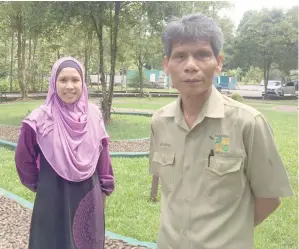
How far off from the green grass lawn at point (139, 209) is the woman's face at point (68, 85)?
5.54 feet

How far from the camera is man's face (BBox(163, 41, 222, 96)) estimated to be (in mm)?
1405

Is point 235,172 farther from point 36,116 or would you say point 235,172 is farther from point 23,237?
point 23,237

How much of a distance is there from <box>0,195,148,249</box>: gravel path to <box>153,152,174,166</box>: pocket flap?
7.15ft

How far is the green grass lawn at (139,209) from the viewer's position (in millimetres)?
3861

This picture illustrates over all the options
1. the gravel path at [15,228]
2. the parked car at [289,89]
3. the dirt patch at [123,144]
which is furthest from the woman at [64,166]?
the parked car at [289,89]

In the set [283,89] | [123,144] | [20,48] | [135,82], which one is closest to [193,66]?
[123,144]

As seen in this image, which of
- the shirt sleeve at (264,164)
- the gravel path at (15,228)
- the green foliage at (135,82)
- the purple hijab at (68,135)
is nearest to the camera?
the shirt sleeve at (264,164)

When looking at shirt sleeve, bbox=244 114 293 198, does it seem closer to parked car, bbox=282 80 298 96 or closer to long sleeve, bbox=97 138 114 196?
long sleeve, bbox=97 138 114 196

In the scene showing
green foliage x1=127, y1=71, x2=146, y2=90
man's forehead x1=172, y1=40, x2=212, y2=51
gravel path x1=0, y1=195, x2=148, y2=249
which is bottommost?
gravel path x1=0, y1=195, x2=148, y2=249

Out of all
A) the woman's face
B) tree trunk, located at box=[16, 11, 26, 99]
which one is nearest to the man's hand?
the woman's face

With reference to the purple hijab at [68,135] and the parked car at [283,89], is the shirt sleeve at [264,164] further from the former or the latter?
the parked car at [283,89]

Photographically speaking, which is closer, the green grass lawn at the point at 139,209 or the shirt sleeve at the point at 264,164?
the shirt sleeve at the point at 264,164

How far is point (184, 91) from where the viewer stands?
4.72 ft

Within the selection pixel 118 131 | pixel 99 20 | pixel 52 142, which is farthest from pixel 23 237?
pixel 99 20
